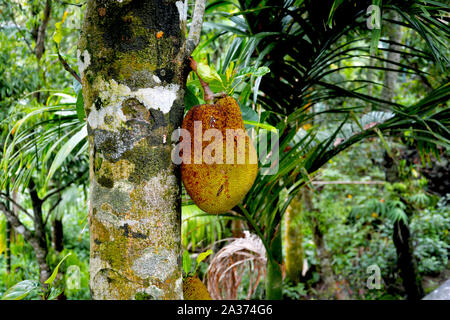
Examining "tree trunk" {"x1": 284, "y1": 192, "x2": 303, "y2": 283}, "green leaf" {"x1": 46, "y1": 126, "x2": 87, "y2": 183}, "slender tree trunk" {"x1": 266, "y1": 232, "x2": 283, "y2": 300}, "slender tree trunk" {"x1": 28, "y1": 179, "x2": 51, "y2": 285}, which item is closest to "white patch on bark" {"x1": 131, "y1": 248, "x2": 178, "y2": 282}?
"green leaf" {"x1": 46, "y1": 126, "x2": 87, "y2": 183}

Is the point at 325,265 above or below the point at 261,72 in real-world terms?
below

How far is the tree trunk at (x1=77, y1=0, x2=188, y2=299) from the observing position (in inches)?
15.5

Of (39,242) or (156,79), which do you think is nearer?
(156,79)

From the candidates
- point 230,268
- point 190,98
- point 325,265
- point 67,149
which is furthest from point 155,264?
point 325,265

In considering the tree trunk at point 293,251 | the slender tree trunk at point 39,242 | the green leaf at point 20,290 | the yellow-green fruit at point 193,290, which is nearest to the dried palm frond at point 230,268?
the yellow-green fruit at point 193,290

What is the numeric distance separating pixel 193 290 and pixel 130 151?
305 millimetres

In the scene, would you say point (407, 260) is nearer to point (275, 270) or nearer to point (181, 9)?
point (275, 270)

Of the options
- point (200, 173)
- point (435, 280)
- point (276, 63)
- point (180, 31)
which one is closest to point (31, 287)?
point (200, 173)

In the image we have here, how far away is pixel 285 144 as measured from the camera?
0.94 m

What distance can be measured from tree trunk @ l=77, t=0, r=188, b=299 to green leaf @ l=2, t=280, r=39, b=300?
9.2 inches

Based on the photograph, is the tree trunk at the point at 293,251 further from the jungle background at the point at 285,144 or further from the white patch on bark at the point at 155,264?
the white patch on bark at the point at 155,264
